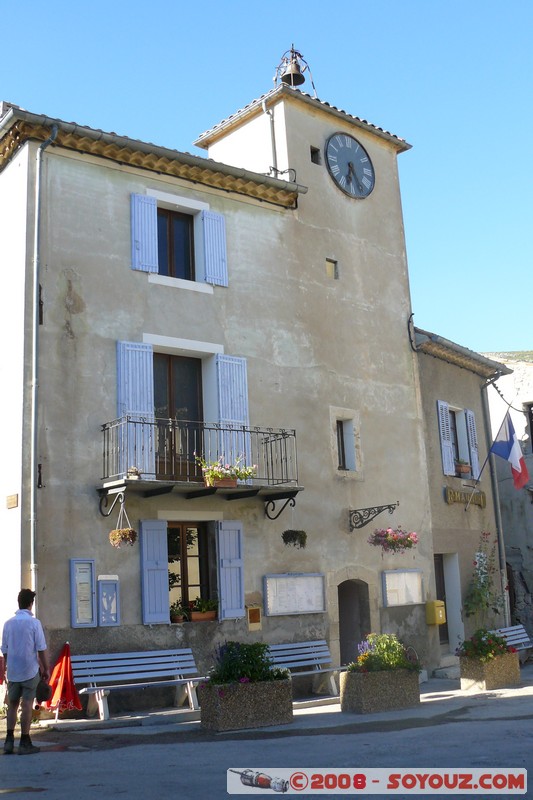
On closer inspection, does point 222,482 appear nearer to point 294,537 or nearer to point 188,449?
point 188,449

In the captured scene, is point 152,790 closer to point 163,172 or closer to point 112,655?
point 112,655

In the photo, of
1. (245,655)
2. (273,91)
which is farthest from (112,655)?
(273,91)

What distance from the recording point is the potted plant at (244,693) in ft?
33.2

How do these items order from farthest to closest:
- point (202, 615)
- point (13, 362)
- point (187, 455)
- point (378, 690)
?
point (187, 455), point (202, 615), point (13, 362), point (378, 690)

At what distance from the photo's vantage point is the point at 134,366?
13.2m

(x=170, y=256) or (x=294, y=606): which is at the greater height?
(x=170, y=256)

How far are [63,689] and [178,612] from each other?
2296 millimetres

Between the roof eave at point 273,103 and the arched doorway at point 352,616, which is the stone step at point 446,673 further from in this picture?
the roof eave at point 273,103

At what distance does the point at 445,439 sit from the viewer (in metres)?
18.0

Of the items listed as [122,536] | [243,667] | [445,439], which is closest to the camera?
[243,667]

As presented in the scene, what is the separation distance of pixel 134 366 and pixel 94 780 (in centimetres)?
689

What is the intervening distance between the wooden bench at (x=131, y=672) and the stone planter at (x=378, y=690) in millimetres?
2153

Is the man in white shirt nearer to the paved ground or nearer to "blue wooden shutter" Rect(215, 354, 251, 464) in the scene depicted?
the paved ground

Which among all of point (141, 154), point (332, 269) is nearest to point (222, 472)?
point (141, 154)
